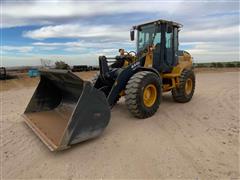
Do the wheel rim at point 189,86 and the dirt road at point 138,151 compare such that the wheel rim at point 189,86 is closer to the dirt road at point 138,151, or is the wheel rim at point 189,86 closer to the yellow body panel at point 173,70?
the yellow body panel at point 173,70

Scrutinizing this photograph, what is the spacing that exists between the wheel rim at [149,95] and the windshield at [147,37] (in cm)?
140

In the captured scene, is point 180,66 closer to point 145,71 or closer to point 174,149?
point 145,71

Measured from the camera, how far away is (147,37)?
6.28 meters

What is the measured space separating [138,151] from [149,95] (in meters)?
1.89

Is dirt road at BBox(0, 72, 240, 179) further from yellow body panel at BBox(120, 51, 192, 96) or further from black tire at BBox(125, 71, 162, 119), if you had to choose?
yellow body panel at BBox(120, 51, 192, 96)

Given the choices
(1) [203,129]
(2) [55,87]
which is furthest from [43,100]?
(1) [203,129]

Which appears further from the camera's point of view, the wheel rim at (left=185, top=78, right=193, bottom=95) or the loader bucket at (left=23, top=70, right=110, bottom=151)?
the wheel rim at (left=185, top=78, right=193, bottom=95)

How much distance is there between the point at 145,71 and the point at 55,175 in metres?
2.90

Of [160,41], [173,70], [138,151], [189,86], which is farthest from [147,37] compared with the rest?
[138,151]

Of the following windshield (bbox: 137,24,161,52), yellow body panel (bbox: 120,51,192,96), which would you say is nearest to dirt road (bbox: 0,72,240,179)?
yellow body panel (bbox: 120,51,192,96)

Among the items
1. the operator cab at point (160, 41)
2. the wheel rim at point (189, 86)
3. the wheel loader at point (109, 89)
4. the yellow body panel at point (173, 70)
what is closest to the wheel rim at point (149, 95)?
the wheel loader at point (109, 89)

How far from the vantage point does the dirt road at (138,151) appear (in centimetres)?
314

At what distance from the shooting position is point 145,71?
203 inches

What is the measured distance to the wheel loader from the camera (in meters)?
3.72
